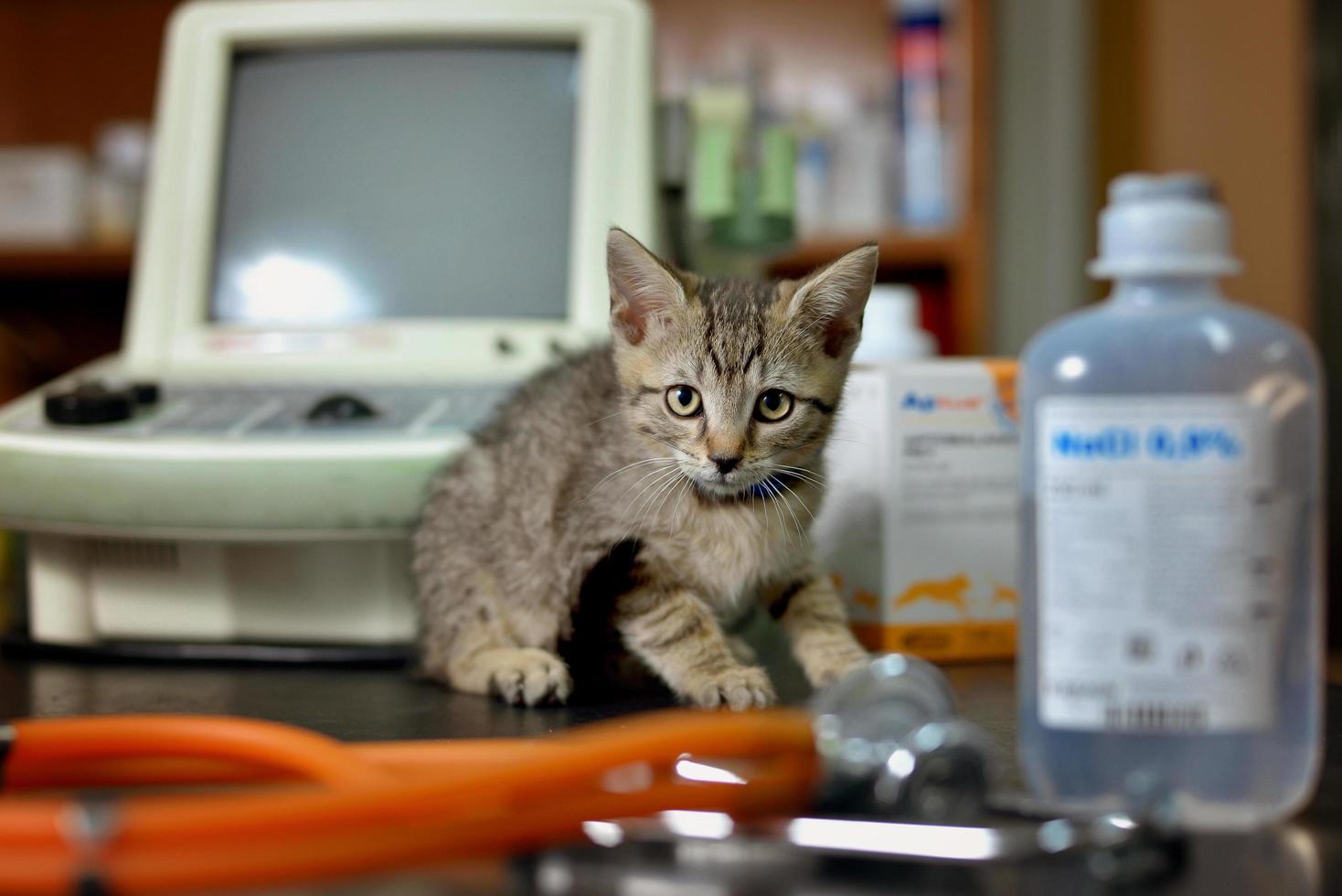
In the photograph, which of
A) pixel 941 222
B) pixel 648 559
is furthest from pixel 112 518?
pixel 941 222

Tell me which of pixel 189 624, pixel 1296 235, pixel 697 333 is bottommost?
pixel 189 624

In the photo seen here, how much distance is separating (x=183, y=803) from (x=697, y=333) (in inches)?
22.3

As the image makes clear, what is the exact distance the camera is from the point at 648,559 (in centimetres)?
88

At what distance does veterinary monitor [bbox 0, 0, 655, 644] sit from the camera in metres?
1.03

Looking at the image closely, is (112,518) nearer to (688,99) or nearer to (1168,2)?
(688,99)

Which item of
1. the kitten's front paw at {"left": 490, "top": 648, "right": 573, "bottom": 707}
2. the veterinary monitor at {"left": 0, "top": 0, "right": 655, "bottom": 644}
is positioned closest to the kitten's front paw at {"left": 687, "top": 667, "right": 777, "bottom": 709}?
the kitten's front paw at {"left": 490, "top": 648, "right": 573, "bottom": 707}

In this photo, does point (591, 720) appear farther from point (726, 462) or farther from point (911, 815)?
point (911, 815)

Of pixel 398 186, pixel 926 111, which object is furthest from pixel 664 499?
pixel 926 111

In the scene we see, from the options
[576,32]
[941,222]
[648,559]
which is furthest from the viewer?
[941,222]

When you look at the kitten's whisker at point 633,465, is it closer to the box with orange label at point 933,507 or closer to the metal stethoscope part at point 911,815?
the box with orange label at point 933,507

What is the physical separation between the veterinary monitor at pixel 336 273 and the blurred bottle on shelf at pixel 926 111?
37.1 inches

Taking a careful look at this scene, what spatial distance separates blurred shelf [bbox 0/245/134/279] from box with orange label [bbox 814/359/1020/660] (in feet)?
5.39

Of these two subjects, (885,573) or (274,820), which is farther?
(885,573)

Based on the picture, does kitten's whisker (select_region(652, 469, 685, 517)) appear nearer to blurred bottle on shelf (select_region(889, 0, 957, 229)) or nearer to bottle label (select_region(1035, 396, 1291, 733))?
bottle label (select_region(1035, 396, 1291, 733))
